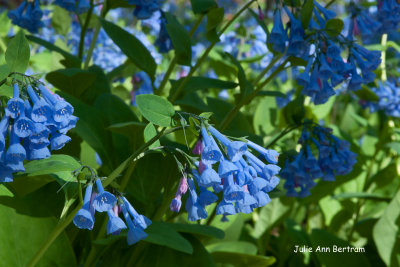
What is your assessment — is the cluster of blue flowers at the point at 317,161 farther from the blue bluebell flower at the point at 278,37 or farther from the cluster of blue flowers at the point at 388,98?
the cluster of blue flowers at the point at 388,98

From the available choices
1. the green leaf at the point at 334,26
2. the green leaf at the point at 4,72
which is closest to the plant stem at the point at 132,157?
the green leaf at the point at 4,72

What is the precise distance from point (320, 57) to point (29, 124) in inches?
30.0

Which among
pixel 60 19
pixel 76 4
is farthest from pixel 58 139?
pixel 60 19

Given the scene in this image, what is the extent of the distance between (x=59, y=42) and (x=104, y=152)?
82 cm

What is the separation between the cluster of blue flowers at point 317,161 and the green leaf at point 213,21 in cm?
42

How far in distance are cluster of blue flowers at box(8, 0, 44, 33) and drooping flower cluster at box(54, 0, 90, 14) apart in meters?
0.10

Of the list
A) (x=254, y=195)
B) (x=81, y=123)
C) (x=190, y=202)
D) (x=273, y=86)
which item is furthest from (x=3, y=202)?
(x=273, y=86)

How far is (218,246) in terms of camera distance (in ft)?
5.48

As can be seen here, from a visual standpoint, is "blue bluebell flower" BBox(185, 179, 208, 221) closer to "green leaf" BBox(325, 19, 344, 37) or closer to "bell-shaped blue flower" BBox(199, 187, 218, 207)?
"bell-shaped blue flower" BBox(199, 187, 218, 207)

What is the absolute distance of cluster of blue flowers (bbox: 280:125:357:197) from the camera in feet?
4.80

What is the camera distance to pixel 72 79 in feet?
4.80

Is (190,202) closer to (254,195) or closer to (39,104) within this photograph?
(254,195)

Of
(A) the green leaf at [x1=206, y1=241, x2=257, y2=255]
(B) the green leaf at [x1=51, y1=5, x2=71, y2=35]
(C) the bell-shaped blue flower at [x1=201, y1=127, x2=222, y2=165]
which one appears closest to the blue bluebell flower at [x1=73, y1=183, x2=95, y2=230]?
(C) the bell-shaped blue flower at [x1=201, y1=127, x2=222, y2=165]

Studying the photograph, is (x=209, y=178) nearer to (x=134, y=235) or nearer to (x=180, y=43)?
(x=134, y=235)
